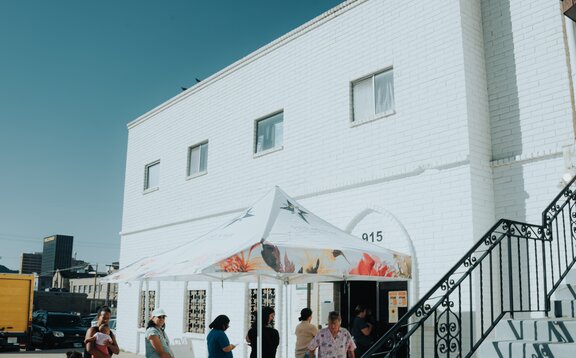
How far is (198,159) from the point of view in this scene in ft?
54.4

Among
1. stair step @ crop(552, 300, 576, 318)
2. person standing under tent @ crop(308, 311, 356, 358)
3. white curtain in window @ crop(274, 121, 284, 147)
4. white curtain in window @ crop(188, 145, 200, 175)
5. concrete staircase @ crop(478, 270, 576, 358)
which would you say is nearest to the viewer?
concrete staircase @ crop(478, 270, 576, 358)

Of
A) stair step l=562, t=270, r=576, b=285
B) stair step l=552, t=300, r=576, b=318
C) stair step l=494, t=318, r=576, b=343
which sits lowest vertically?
stair step l=494, t=318, r=576, b=343

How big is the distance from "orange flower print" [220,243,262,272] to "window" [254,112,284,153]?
6.96m

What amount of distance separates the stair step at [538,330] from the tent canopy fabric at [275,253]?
2147 millimetres

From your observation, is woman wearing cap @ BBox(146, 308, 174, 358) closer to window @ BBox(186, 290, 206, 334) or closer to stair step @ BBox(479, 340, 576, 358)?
stair step @ BBox(479, 340, 576, 358)

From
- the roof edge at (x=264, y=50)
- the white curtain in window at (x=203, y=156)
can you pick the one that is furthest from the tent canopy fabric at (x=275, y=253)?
the white curtain in window at (x=203, y=156)

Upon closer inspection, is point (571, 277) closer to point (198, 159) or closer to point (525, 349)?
point (525, 349)

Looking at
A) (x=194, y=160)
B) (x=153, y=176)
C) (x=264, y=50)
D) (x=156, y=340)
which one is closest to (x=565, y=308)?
(x=156, y=340)

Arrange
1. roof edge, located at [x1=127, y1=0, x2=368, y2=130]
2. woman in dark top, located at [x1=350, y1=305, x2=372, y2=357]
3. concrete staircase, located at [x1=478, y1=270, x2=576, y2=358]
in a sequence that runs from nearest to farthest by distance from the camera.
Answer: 1. concrete staircase, located at [x1=478, y1=270, x2=576, y2=358]
2. woman in dark top, located at [x1=350, y1=305, x2=372, y2=357]
3. roof edge, located at [x1=127, y1=0, x2=368, y2=130]

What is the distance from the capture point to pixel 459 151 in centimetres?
971

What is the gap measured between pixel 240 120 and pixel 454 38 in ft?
21.0

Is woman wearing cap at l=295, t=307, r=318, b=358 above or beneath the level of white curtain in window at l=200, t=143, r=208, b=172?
beneath

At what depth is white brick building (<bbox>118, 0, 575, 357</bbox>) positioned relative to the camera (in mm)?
9453

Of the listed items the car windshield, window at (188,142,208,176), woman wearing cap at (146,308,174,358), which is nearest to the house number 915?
woman wearing cap at (146,308,174,358)
